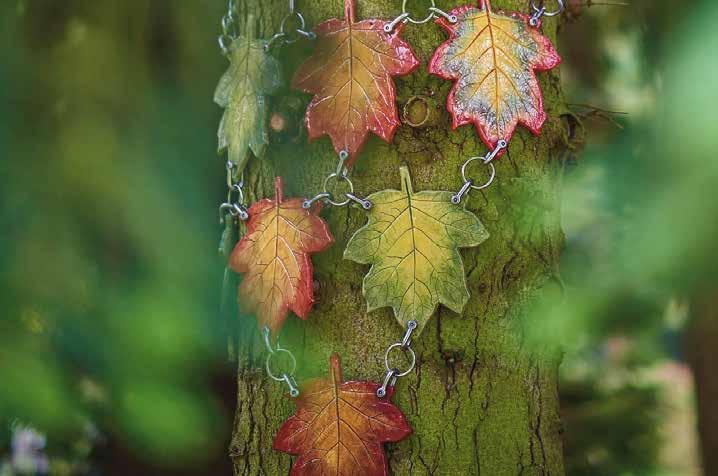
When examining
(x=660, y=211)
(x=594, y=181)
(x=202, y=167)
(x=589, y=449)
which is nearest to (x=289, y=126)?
(x=660, y=211)

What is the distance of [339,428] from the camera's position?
3.12 ft

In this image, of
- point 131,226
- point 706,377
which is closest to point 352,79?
point 131,226

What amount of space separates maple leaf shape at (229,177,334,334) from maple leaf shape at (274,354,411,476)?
10 cm

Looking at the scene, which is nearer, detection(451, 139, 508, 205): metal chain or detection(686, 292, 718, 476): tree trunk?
detection(451, 139, 508, 205): metal chain

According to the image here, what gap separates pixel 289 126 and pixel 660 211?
52cm

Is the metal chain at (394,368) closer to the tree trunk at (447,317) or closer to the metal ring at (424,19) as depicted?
the tree trunk at (447,317)

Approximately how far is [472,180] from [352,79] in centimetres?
21

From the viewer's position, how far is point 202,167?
164 cm

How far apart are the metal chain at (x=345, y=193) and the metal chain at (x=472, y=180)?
0.12 meters

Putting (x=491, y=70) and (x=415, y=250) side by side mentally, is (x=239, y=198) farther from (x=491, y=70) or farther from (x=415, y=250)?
(x=491, y=70)

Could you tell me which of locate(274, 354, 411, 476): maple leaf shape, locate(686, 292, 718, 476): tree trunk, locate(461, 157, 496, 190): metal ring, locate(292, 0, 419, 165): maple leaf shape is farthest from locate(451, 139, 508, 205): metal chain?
locate(686, 292, 718, 476): tree trunk

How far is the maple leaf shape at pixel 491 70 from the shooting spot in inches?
36.8

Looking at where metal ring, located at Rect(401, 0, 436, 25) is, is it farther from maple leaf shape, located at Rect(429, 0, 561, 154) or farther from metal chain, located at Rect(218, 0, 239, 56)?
metal chain, located at Rect(218, 0, 239, 56)

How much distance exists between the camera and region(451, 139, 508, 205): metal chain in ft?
3.10
